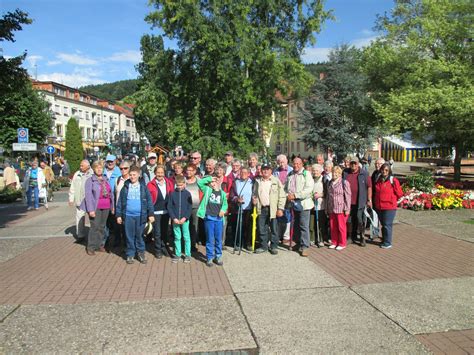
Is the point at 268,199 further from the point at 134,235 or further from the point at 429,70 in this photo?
the point at 429,70

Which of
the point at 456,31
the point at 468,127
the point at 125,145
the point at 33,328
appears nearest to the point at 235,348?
the point at 33,328

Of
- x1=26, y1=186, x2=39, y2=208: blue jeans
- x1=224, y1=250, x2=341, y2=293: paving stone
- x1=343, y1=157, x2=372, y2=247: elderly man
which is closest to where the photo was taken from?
x1=224, y1=250, x2=341, y2=293: paving stone

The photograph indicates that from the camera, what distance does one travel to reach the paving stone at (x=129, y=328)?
365 cm

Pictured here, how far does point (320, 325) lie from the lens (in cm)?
405

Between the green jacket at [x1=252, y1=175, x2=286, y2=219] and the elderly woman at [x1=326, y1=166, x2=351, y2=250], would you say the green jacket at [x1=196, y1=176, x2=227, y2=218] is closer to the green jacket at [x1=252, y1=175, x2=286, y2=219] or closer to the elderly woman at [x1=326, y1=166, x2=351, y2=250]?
the green jacket at [x1=252, y1=175, x2=286, y2=219]

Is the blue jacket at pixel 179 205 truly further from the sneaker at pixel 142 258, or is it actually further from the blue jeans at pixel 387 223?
the blue jeans at pixel 387 223

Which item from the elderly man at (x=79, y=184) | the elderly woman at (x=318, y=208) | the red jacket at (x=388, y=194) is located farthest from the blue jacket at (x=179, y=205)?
the red jacket at (x=388, y=194)

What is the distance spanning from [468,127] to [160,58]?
1365 centimetres

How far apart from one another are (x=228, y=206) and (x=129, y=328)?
359cm

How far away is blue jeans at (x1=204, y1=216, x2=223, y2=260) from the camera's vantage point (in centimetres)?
627

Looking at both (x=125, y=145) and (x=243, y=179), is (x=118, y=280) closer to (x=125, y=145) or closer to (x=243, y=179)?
(x=243, y=179)

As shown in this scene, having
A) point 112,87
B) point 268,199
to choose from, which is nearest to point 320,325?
point 268,199

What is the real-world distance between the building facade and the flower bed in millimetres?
44215

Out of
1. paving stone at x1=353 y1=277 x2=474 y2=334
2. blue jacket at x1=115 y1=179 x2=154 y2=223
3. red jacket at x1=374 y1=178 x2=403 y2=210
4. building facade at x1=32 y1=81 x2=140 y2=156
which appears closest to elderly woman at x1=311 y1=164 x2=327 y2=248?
red jacket at x1=374 y1=178 x2=403 y2=210
